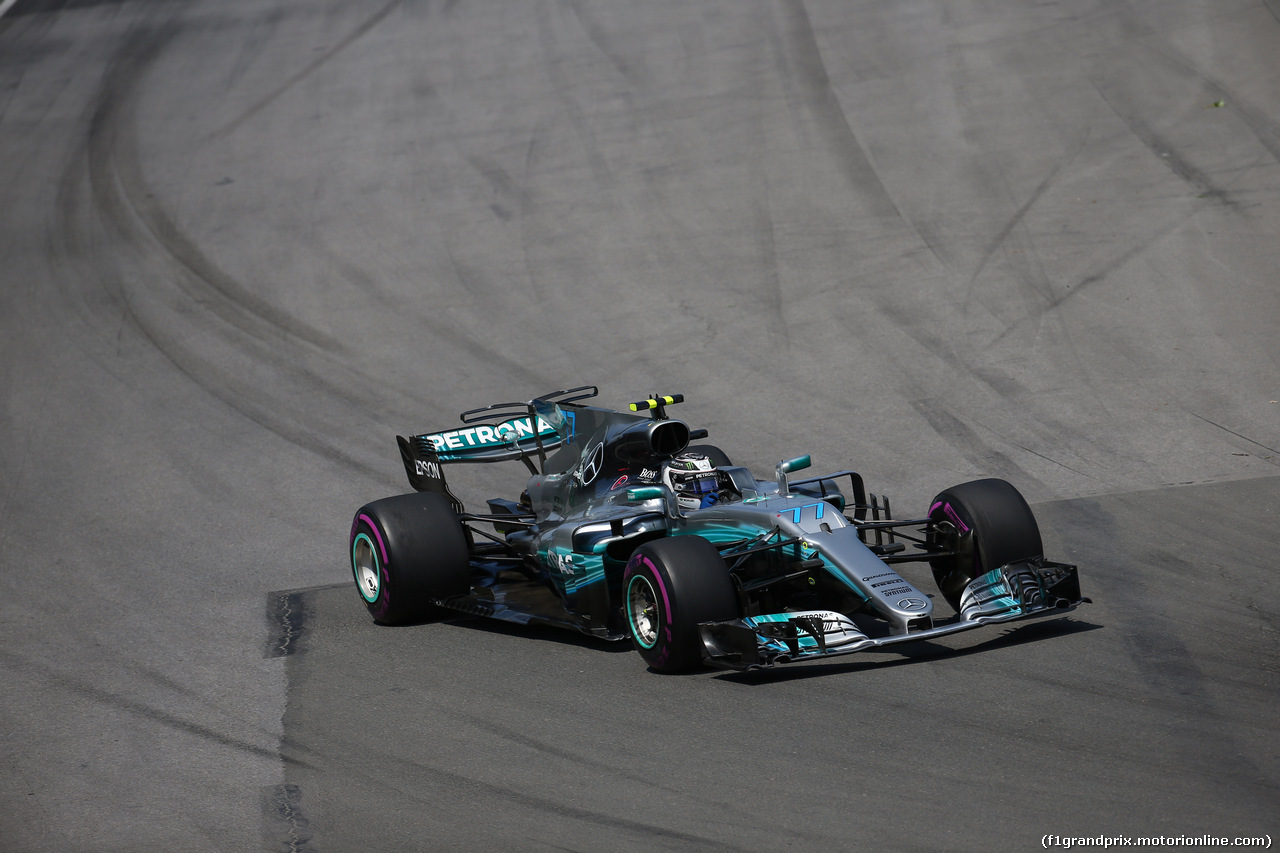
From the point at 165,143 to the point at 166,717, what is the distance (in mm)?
17041

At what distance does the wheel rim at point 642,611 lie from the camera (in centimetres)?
779

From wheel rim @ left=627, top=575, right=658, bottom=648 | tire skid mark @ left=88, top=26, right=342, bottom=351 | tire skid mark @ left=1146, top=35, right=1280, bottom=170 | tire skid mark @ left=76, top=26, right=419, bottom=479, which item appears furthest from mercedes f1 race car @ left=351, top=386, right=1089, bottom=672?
tire skid mark @ left=1146, top=35, right=1280, bottom=170

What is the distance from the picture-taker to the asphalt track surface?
633 centimetres

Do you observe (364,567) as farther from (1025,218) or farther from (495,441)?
(1025,218)

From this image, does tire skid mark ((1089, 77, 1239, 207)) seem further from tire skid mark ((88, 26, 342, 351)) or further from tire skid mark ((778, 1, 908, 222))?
tire skid mark ((88, 26, 342, 351))

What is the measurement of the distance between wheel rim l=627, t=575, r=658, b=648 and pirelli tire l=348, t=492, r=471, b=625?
67.7 inches

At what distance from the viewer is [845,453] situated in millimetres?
12703

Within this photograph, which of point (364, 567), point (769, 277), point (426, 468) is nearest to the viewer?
point (364, 567)

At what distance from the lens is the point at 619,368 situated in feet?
49.5

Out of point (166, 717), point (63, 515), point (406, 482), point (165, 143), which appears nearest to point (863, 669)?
point (166, 717)

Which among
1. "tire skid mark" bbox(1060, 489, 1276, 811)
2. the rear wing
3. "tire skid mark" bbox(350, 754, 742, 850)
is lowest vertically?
"tire skid mark" bbox(350, 754, 742, 850)

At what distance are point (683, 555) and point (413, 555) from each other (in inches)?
93.0

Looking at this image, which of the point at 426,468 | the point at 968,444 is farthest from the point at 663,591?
the point at 968,444

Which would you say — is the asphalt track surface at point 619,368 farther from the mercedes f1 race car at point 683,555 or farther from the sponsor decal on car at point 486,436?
the sponsor decal on car at point 486,436
